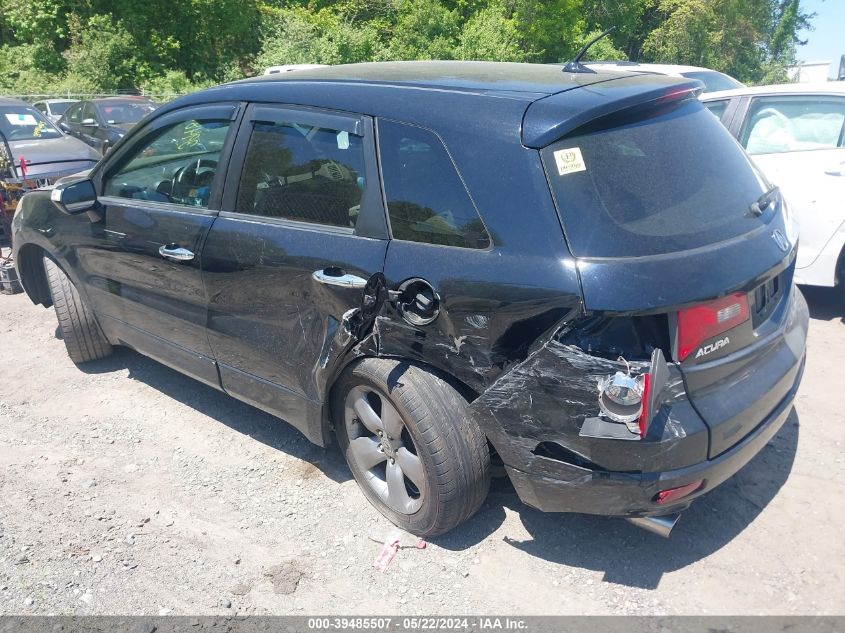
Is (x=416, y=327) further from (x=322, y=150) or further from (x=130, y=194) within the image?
(x=130, y=194)

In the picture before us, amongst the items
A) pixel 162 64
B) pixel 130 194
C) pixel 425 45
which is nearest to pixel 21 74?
pixel 162 64

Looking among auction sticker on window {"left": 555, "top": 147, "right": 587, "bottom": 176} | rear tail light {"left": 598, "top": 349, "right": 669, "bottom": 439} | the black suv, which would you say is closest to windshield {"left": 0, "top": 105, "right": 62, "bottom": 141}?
the black suv

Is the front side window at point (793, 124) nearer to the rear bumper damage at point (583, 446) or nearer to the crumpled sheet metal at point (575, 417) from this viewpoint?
the rear bumper damage at point (583, 446)

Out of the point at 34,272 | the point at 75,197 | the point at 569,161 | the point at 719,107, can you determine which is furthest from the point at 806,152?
the point at 34,272

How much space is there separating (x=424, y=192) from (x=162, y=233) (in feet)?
5.59

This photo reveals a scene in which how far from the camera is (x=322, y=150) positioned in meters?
3.30

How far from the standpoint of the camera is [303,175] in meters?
3.37

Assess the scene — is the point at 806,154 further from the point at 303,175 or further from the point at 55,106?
the point at 55,106

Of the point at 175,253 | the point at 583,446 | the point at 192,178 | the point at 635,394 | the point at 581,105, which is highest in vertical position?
the point at 581,105

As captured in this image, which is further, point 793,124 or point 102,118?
point 102,118

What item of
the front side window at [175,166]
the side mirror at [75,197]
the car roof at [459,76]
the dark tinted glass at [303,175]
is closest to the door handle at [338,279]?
the dark tinted glass at [303,175]

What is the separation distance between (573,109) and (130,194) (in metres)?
2.71

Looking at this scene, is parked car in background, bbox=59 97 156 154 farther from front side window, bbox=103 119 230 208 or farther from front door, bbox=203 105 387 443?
front door, bbox=203 105 387 443

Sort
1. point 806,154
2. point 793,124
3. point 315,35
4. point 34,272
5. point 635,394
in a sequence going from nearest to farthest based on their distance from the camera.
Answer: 1. point 635,394
2. point 34,272
3. point 806,154
4. point 793,124
5. point 315,35
